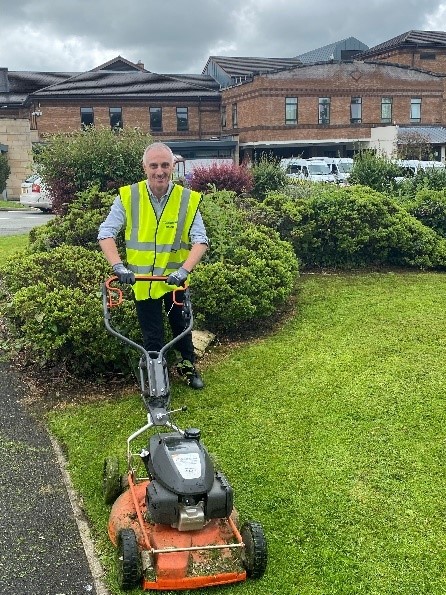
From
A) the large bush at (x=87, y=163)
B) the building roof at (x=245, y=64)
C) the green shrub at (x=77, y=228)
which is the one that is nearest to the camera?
the green shrub at (x=77, y=228)

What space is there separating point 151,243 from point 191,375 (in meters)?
1.44

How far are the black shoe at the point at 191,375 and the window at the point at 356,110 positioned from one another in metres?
39.8

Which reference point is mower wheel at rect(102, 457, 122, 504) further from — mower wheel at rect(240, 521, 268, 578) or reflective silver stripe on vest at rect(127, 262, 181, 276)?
reflective silver stripe on vest at rect(127, 262, 181, 276)

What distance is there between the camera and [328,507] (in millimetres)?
4031

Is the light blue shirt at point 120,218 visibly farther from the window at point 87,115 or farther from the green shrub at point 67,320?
the window at point 87,115

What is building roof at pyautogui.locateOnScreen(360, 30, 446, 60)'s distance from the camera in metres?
49.1

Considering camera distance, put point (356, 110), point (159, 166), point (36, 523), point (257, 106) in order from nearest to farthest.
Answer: point (36, 523)
point (159, 166)
point (257, 106)
point (356, 110)

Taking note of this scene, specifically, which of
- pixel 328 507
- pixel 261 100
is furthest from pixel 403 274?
pixel 261 100

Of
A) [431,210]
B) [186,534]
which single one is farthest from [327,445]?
[431,210]

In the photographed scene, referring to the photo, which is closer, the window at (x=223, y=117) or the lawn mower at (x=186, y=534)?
the lawn mower at (x=186, y=534)

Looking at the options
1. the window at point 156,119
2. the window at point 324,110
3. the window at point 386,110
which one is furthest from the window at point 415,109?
the window at point 156,119

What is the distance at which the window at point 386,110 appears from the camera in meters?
43.2

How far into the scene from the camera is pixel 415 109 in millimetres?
44094

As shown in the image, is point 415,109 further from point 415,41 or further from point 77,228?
point 77,228
